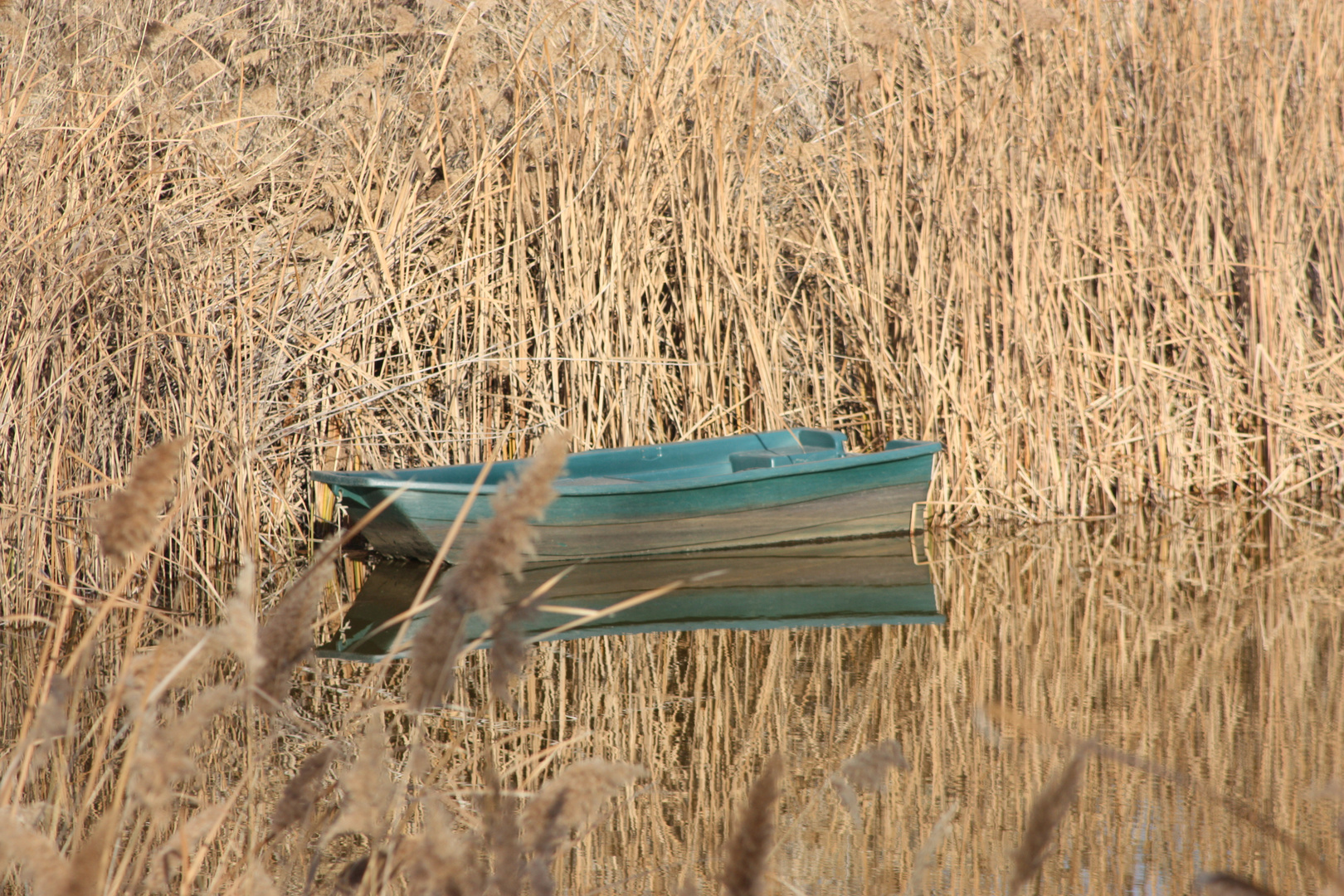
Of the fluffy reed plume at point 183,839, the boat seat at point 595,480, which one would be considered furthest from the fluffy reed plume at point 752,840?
the boat seat at point 595,480

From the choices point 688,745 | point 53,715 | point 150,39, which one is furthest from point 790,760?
point 150,39

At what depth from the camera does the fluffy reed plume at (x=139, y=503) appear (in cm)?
104

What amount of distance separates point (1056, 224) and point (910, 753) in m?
3.22

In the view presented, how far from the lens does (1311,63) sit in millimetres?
5555

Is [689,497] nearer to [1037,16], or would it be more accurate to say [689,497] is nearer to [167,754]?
[1037,16]

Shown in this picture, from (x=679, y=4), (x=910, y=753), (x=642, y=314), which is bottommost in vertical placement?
(x=910, y=753)

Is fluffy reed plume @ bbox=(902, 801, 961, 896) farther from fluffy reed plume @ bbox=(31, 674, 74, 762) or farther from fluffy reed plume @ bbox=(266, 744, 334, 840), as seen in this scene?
fluffy reed plume @ bbox=(31, 674, 74, 762)

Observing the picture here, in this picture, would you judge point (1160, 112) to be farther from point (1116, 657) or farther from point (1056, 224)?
point (1116, 657)

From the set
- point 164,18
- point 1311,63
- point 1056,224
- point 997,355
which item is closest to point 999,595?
point 997,355

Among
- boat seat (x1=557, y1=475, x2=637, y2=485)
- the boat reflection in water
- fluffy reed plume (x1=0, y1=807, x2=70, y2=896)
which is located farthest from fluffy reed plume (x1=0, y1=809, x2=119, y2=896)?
boat seat (x1=557, y1=475, x2=637, y2=485)

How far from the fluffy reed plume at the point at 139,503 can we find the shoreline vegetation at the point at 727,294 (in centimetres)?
236

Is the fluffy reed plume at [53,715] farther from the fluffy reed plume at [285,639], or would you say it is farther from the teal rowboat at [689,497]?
the teal rowboat at [689,497]

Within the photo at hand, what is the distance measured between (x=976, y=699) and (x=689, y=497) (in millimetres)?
1803

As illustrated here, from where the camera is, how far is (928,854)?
4.29 feet
